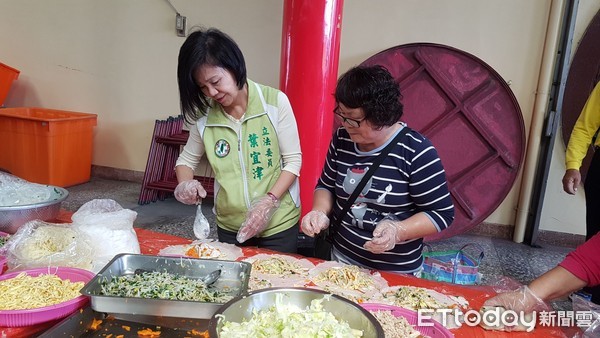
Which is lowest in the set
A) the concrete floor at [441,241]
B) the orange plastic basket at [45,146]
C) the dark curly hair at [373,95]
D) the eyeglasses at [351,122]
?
the concrete floor at [441,241]

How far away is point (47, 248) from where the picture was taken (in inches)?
67.9

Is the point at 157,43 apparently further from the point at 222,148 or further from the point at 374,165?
the point at 374,165

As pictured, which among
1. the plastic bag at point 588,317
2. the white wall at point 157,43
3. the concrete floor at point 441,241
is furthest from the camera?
the white wall at point 157,43

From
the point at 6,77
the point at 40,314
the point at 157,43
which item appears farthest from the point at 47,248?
the point at 6,77

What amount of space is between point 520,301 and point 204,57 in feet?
5.24

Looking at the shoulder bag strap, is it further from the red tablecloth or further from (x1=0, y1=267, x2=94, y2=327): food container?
(x1=0, y1=267, x2=94, y2=327): food container

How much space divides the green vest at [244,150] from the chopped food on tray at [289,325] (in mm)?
1043

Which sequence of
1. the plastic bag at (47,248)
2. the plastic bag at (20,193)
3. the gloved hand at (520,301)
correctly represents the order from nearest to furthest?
the gloved hand at (520,301) < the plastic bag at (47,248) < the plastic bag at (20,193)

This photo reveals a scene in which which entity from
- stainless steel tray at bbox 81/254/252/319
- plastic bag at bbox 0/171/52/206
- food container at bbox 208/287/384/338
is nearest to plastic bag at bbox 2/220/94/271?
stainless steel tray at bbox 81/254/252/319

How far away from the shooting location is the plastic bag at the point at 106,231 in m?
1.76

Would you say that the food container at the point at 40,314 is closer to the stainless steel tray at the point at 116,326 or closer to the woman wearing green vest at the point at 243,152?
the stainless steel tray at the point at 116,326

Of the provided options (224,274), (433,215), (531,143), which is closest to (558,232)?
(531,143)

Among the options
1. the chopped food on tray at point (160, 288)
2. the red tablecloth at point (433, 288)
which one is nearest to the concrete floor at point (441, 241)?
the red tablecloth at point (433, 288)

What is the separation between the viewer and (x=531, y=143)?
4277 mm
